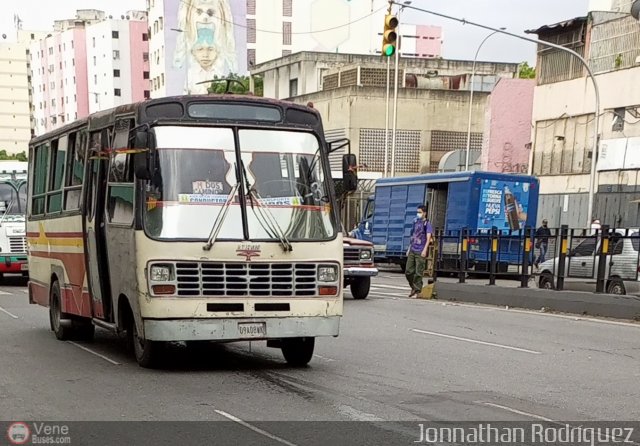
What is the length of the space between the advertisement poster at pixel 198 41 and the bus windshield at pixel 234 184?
88.0 m

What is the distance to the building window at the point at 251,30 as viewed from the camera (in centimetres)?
10625

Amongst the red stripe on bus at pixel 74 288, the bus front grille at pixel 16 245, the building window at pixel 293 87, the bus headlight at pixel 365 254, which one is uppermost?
the building window at pixel 293 87

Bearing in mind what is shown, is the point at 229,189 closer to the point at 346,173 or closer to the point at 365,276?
the point at 346,173

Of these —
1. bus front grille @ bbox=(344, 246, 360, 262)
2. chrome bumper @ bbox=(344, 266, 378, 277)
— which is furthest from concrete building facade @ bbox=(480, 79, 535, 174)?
bus front grille @ bbox=(344, 246, 360, 262)

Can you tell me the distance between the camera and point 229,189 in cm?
1001

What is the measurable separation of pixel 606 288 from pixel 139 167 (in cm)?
1075

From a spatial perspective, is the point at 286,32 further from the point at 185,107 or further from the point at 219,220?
the point at 219,220

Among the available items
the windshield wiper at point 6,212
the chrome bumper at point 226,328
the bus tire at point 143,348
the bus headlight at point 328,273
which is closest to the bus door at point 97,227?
the bus tire at point 143,348

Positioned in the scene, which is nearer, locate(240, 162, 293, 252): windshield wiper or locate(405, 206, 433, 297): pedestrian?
locate(240, 162, 293, 252): windshield wiper

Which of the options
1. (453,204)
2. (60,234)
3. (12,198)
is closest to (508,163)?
(453,204)

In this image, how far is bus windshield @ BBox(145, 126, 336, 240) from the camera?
978 centimetres

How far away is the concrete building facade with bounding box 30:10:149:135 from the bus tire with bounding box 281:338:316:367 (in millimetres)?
104517

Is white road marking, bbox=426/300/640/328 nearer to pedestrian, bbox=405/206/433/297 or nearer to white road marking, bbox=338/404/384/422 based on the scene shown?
pedestrian, bbox=405/206/433/297

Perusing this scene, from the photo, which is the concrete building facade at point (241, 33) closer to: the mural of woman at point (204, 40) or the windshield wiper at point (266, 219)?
the mural of woman at point (204, 40)
